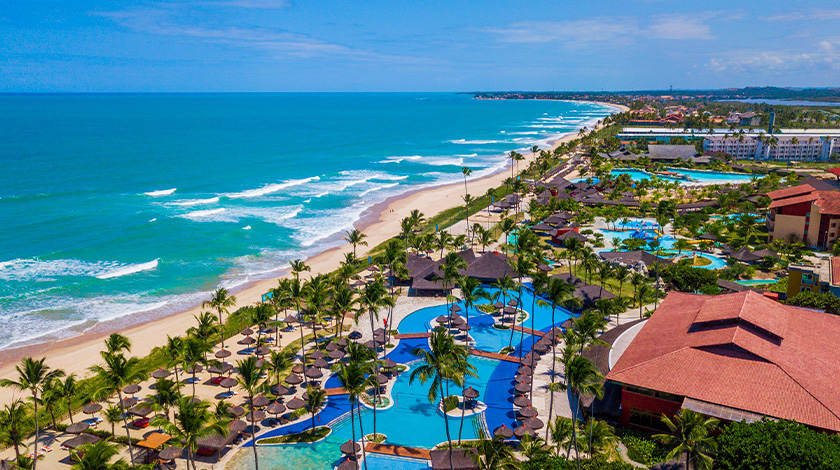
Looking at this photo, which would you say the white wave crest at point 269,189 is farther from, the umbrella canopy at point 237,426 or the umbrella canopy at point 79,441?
the umbrella canopy at point 237,426

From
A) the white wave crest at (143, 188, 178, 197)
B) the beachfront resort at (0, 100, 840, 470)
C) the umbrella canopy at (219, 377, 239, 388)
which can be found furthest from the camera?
the white wave crest at (143, 188, 178, 197)

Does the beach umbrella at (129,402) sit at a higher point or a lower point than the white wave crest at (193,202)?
lower

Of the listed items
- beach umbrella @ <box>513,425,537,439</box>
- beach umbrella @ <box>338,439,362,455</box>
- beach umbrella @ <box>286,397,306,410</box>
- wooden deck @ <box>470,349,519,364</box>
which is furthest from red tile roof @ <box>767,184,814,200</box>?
beach umbrella @ <box>286,397,306,410</box>

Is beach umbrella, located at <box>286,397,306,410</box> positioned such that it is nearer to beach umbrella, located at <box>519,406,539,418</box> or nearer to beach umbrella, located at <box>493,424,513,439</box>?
beach umbrella, located at <box>493,424,513,439</box>

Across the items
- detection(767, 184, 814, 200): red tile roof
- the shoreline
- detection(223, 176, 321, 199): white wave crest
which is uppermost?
detection(767, 184, 814, 200): red tile roof

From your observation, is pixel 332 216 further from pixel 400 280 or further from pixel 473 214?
pixel 400 280

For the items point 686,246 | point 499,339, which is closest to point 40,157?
point 499,339

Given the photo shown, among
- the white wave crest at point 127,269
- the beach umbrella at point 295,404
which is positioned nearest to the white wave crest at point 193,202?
the white wave crest at point 127,269
